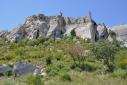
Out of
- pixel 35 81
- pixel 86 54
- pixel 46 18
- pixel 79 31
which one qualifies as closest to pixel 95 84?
pixel 35 81

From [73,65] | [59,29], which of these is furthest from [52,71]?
[59,29]

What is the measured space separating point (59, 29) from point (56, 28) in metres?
1.00

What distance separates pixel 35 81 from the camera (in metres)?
16.7

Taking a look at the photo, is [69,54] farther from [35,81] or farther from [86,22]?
[86,22]

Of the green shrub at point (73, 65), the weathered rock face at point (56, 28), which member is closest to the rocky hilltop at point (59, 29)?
the weathered rock face at point (56, 28)

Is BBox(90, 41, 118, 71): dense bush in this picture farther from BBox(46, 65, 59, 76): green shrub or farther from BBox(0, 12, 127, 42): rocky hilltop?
BBox(0, 12, 127, 42): rocky hilltop

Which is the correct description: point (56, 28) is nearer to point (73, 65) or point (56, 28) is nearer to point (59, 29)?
point (59, 29)

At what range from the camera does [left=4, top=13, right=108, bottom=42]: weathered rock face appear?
258 ft

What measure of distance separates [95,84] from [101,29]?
65.3 m

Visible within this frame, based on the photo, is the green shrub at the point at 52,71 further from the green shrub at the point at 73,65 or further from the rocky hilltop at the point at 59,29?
the rocky hilltop at the point at 59,29

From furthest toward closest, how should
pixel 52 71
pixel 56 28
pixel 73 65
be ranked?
pixel 56 28 → pixel 73 65 → pixel 52 71

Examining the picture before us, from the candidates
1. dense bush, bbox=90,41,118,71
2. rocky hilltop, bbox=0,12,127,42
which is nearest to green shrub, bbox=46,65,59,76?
dense bush, bbox=90,41,118,71

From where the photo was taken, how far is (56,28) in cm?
8019

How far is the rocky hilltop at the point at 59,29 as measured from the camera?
78.7 metres
